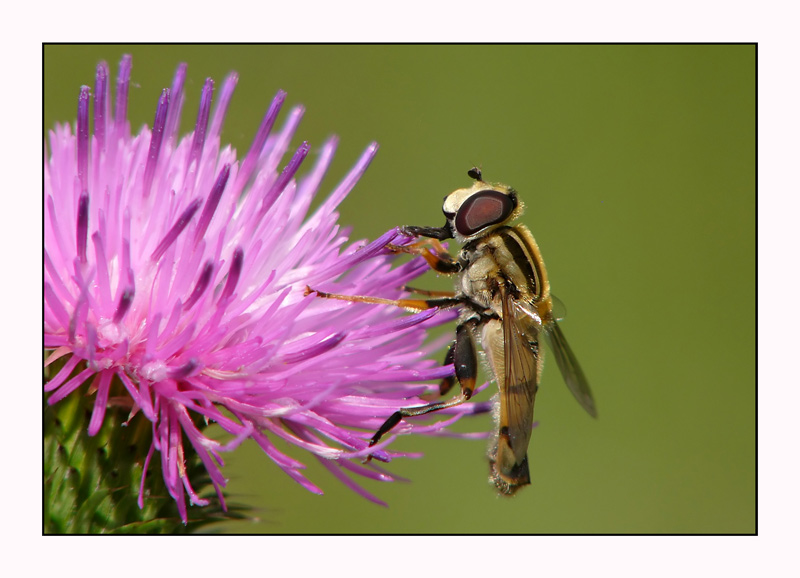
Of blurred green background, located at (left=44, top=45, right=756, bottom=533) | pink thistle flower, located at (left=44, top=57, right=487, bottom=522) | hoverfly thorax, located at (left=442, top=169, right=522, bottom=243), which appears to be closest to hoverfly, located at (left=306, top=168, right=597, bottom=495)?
hoverfly thorax, located at (left=442, top=169, right=522, bottom=243)

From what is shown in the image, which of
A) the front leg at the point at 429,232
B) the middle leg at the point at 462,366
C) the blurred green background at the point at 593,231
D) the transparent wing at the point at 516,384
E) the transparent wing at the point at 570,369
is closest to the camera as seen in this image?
the transparent wing at the point at 516,384

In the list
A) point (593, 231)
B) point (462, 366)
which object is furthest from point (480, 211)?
point (593, 231)

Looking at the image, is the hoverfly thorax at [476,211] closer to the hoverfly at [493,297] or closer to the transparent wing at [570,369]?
the hoverfly at [493,297]

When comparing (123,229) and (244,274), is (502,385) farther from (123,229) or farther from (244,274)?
(123,229)

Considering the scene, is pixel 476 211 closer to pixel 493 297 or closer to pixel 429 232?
pixel 429 232

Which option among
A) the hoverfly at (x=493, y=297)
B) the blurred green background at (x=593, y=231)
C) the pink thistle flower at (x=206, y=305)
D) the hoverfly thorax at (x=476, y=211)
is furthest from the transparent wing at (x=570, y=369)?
the blurred green background at (x=593, y=231)

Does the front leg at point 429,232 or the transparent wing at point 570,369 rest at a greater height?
the front leg at point 429,232

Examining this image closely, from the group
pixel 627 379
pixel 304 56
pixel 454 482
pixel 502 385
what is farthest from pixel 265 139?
pixel 627 379
